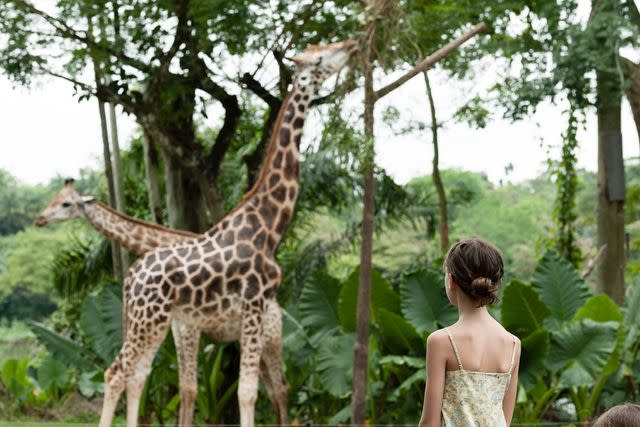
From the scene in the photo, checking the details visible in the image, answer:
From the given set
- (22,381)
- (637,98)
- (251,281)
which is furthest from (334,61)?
(22,381)

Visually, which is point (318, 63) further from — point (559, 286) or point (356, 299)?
point (559, 286)

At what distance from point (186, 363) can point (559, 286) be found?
3.34 m

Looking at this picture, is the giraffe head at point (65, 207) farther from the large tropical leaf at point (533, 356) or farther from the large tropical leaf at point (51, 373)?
the large tropical leaf at point (51, 373)

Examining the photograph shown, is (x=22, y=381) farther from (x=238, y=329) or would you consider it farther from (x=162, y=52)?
A: (x=238, y=329)

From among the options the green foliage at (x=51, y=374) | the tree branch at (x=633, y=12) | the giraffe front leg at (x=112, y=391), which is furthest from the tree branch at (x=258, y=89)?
the green foliage at (x=51, y=374)

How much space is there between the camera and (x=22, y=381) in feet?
34.7

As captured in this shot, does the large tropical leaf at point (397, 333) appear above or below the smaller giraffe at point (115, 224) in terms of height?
below

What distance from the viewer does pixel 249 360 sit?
5793 millimetres

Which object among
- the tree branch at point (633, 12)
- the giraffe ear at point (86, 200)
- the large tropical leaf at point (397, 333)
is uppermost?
the tree branch at point (633, 12)

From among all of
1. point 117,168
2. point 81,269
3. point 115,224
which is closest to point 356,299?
point 115,224

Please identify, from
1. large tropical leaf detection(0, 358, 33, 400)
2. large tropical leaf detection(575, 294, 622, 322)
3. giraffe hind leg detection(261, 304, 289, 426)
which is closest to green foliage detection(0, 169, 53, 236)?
large tropical leaf detection(0, 358, 33, 400)

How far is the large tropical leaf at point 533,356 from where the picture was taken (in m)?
6.92

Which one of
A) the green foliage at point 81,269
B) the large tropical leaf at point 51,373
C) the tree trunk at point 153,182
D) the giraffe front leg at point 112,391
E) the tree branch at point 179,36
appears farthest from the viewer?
the green foliage at point 81,269

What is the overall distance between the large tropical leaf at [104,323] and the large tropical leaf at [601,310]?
3.67 meters
